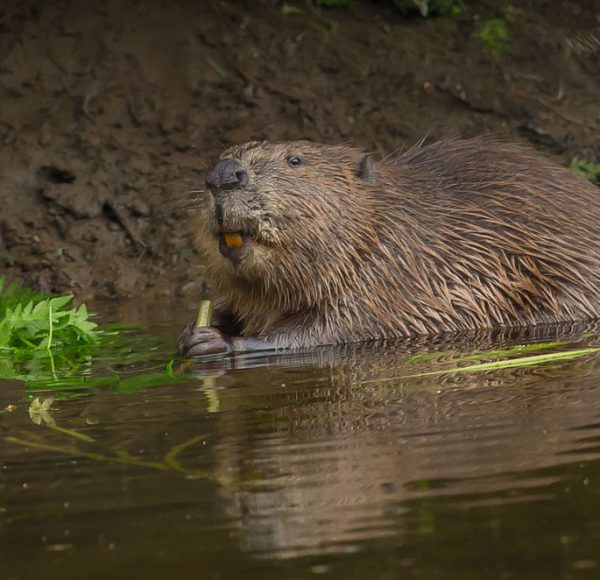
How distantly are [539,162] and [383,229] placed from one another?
2.94 ft

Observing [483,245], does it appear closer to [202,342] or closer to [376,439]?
[202,342]

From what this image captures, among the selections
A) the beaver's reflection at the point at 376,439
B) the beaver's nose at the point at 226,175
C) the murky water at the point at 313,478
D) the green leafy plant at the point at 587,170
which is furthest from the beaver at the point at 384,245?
the green leafy plant at the point at 587,170

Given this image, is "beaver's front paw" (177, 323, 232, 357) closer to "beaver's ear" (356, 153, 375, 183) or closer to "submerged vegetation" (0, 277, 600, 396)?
"submerged vegetation" (0, 277, 600, 396)

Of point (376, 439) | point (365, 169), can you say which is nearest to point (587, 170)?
point (365, 169)

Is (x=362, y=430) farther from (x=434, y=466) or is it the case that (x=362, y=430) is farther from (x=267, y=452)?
(x=434, y=466)

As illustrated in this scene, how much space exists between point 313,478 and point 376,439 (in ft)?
1.30

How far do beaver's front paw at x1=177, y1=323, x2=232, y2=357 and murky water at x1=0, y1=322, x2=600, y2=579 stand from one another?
34.0 inches

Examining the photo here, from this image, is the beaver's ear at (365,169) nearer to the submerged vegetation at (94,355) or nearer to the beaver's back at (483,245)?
the beaver's back at (483,245)

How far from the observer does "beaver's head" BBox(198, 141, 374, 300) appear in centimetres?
529

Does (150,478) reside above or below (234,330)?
above

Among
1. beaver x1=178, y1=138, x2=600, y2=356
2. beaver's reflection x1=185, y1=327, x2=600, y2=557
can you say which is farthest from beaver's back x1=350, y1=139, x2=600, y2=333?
beaver's reflection x1=185, y1=327, x2=600, y2=557

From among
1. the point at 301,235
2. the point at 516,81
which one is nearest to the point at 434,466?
the point at 301,235

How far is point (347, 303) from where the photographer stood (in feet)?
18.7

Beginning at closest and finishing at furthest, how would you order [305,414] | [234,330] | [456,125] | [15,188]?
[305,414]
[234,330]
[15,188]
[456,125]
